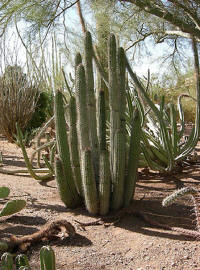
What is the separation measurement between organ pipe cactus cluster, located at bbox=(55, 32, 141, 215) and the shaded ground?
17 cm

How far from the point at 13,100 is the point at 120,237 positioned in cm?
571

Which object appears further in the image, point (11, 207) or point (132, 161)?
point (132, 161)

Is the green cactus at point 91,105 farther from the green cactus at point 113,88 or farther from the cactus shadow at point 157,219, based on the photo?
the cactus shadow at point 157,219

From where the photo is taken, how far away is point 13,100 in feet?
23.7

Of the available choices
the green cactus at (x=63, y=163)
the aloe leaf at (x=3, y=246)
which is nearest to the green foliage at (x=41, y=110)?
the green cactus at (x=63, y=163)

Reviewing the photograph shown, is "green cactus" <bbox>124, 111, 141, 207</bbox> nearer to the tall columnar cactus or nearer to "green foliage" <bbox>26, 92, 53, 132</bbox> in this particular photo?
the tall columnar cactus

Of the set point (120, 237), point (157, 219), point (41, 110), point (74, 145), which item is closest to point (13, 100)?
point (41, 110)

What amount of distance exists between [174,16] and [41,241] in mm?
2095

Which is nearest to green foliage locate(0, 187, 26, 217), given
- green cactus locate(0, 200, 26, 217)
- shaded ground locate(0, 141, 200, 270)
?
green cactus locate(0, 200, 26, 217)

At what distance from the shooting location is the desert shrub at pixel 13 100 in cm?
718

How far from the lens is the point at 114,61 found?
2350 mm

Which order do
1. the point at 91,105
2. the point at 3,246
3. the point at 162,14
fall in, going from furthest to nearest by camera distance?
1. the point at 162,14
2. the point at 91,105
3. the point at 3,246

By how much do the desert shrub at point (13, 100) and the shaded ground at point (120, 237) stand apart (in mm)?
4397

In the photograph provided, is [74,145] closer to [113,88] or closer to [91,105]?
[91,105]
